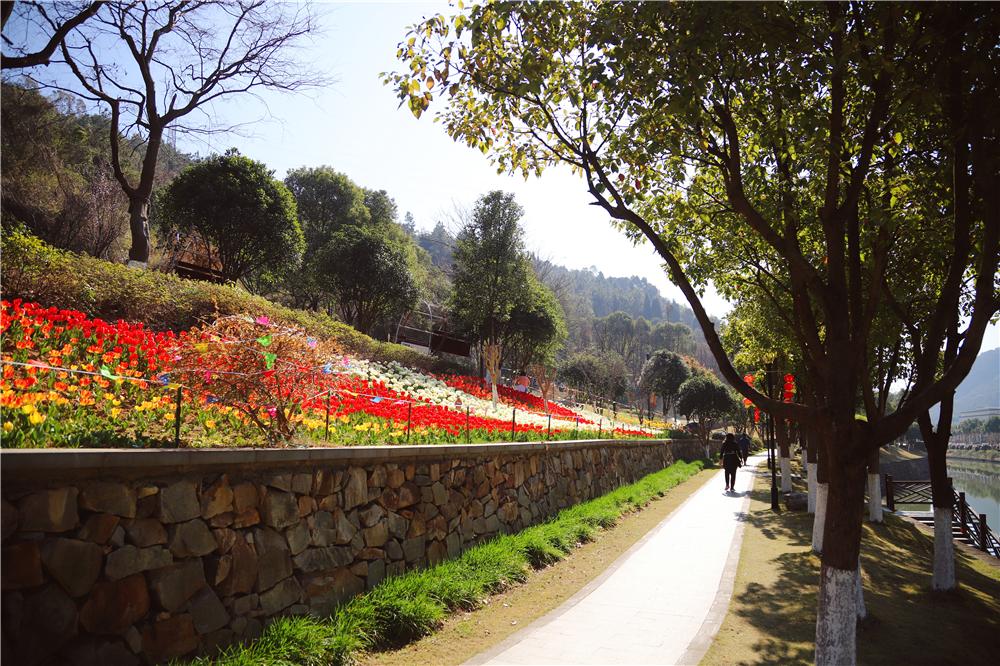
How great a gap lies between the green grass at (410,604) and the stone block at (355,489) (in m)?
0.76

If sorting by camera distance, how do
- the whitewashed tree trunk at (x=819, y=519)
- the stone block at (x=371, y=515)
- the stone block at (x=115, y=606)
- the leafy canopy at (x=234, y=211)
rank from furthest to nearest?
the leafy canopy at (x=234, y=211) → the whitewashed tree trunk at (x=819, y=519) → the stone block at (x=371, y=515) → the stone block at (x=115, y=606)

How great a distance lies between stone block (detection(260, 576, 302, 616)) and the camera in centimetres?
425

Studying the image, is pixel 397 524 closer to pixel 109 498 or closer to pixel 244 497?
pixel 244 497

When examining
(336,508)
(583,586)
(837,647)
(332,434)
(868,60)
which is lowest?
(583,586)

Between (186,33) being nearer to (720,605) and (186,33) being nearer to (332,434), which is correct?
(332,434)

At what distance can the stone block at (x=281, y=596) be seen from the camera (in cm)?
425

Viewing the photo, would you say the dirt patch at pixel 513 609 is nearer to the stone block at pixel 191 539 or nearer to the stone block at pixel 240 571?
the stone block at pixel 240 571

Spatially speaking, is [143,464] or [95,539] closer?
[95,539]

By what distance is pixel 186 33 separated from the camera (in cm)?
1252

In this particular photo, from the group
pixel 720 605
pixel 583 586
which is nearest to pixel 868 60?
pixel 720 605

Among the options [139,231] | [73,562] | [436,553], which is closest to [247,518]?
[73,562]

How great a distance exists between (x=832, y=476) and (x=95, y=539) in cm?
485

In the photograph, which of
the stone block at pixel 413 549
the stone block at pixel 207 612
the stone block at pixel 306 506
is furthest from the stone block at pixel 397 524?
the stone block at pixel 207 612

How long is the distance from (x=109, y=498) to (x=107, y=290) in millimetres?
5788
